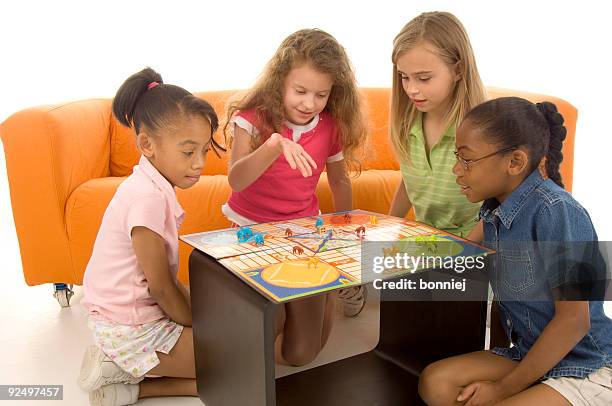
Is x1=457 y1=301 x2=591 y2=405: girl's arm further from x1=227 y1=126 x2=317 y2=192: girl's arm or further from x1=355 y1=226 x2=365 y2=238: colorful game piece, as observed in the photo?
x1=227 y1=126 x2=317 y2=192: girl's arm

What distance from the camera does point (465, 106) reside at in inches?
54.9

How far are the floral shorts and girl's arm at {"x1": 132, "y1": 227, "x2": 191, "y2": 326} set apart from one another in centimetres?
5

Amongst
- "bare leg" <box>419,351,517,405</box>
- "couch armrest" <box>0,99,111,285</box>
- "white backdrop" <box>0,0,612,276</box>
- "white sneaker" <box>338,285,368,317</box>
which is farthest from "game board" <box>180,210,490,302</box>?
"white backdrop" <box>0,0,612,276</box>

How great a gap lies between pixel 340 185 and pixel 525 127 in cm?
71

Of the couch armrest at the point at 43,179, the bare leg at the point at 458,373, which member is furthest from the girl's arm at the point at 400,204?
the couch armrest at the point at 43,179

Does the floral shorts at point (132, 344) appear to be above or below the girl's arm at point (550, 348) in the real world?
below

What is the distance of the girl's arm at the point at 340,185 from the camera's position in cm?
167

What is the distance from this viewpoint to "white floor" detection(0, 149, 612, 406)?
143 centimetres

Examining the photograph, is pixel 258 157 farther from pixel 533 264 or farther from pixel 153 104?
pixel 533 264

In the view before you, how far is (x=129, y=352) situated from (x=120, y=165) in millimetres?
1050

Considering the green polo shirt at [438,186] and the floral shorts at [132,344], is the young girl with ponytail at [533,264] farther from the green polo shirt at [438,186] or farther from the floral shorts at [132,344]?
the floral shorts at [132,344]

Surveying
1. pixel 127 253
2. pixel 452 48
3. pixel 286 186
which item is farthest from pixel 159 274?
pixel 452 48

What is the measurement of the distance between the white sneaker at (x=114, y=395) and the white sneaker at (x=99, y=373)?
12 mm

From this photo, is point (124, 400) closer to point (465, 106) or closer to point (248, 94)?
point (248, 94)
